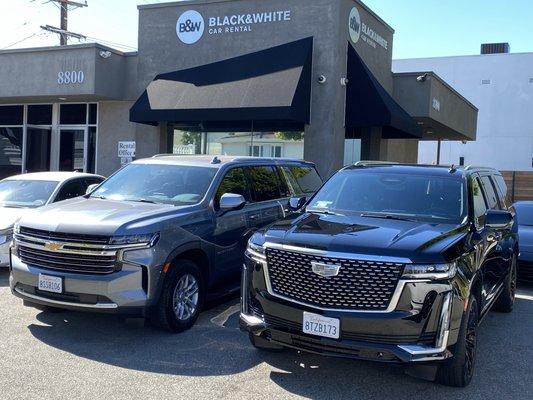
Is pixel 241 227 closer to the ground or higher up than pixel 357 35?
closer to the ground

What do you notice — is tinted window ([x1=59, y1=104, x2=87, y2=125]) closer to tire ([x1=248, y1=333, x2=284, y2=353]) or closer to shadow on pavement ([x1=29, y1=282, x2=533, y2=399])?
shadow on pavement ([x1=29, y1=282, x2=533, y2=399])

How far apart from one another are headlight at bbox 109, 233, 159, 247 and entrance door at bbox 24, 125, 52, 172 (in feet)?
46.6

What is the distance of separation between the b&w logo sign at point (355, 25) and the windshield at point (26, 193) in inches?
360

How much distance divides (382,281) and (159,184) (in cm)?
360

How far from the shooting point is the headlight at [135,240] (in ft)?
17.8

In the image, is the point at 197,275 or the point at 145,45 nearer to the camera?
the point at 197,275

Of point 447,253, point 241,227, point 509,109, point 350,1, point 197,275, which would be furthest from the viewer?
point 509,109

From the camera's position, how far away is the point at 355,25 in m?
15.5

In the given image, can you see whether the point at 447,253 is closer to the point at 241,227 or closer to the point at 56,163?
the point at 241,227

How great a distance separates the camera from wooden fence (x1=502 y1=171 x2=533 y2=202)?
28328 millimetres

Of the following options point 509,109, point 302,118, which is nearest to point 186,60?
point 302,118

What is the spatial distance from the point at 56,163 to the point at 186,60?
18.5ft

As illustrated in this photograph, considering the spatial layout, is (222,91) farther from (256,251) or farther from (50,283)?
(256,251)

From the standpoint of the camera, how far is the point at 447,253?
14.3ft
